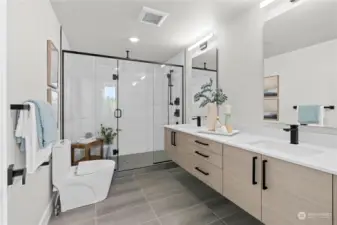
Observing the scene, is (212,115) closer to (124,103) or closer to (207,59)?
(207,59)

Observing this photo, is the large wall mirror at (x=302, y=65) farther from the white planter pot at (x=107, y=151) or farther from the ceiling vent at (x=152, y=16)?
the white planter pot at (x=107, y=151)

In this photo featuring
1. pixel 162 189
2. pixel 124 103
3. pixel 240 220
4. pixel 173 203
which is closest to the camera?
pixel 240 220

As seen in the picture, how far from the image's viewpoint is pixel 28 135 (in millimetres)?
1103

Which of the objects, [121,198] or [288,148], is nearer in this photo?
[288,148]

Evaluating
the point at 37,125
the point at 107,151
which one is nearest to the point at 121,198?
the point at 107,151

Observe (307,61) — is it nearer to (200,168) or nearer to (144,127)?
(200,168)

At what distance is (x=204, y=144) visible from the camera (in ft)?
6.20

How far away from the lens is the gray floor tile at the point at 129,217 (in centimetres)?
179

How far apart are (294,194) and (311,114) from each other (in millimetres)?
815

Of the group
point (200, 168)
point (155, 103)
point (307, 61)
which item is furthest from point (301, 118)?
point (155, 103)

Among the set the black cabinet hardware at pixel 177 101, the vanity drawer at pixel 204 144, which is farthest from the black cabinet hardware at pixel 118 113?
the vanity drawer at pixel 204 144

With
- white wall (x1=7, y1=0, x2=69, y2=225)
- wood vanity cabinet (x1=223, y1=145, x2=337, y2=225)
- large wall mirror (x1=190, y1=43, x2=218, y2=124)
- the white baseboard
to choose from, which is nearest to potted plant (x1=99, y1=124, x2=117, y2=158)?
the white baseboard

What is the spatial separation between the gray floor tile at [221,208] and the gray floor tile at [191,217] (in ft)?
0.24

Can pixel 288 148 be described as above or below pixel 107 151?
above
